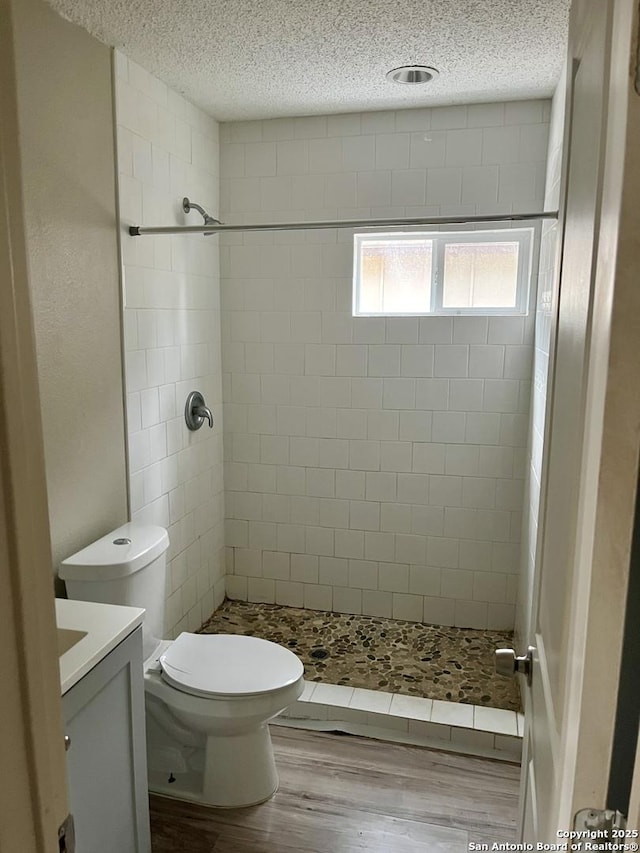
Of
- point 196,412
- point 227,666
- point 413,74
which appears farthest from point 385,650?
point 413,74

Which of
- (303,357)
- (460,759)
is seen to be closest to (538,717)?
(460,759)

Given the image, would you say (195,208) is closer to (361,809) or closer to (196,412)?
(196,412)

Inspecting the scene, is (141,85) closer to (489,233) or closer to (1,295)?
(489,233)

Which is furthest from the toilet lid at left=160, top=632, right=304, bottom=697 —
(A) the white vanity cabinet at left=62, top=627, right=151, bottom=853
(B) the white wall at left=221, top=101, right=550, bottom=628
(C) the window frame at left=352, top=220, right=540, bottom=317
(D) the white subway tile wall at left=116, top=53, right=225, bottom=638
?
(C) the window frame at left=352, top=220, right=540, bottom=317

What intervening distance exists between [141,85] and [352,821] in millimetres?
2691

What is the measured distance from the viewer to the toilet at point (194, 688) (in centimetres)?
201

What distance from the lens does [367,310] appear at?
3.18m

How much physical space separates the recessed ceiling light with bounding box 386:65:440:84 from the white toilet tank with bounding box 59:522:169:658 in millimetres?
1931

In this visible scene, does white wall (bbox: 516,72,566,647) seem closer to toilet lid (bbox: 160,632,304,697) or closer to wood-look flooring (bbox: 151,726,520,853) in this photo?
wood-look flooring (bbox: 151,726,520,853)

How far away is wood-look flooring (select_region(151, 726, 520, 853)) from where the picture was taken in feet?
6.55

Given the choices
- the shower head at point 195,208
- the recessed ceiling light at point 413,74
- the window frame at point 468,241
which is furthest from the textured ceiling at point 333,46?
the window frame at point 468,241

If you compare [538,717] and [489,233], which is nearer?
[538,717]

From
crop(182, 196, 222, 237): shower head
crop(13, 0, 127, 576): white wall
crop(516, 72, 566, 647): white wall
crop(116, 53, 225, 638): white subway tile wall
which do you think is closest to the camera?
crop(13, 0, 127, 576): white wall

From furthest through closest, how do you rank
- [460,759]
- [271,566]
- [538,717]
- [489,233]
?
[271,566] < [489,233] < [460,759] < [538,717]
